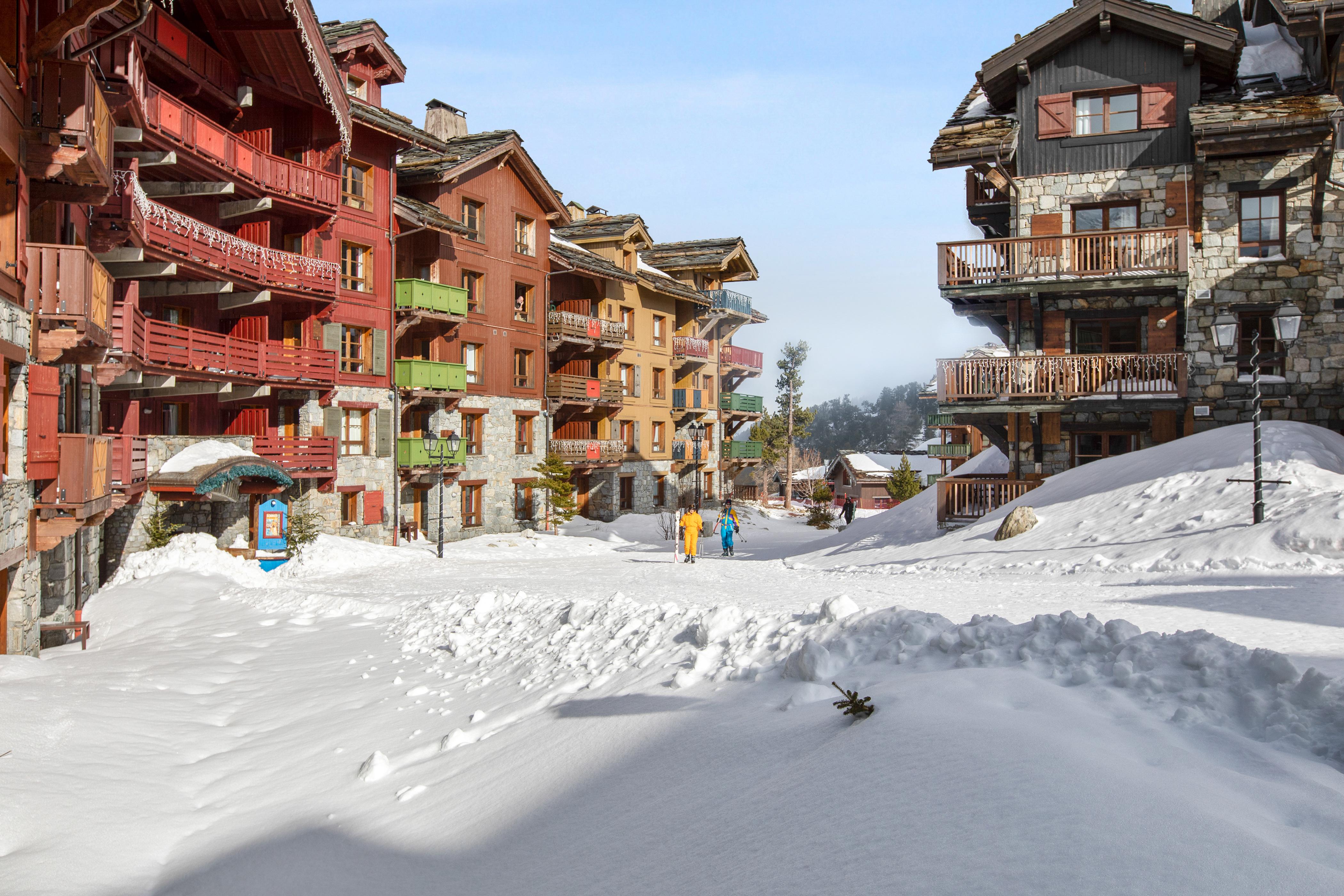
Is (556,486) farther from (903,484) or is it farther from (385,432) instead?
(903,484)

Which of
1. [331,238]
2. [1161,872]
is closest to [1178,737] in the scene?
[1161,872]

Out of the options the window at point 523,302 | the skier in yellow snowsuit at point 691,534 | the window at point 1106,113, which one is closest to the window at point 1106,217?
the window at point 1106,113

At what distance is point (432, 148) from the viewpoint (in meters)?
34.3

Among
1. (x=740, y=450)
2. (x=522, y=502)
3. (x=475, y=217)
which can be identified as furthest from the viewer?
(x=740, y=450)

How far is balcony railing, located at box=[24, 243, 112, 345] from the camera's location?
13.4m

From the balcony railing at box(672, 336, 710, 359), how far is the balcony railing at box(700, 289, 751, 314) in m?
2.33

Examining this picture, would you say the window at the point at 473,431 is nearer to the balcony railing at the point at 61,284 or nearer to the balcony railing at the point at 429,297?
the balcony railing at the point at 429,297

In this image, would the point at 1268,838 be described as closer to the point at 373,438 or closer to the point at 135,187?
the point at 135,187

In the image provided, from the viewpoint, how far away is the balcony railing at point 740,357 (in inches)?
2186

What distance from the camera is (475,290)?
36594 millimetres

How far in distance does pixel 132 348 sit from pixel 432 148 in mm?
17692

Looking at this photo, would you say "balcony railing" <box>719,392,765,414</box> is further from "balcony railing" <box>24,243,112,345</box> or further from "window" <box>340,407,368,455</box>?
"balcony railing" <box>24,243,112,345</box>

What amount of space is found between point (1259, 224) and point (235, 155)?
2578 cm

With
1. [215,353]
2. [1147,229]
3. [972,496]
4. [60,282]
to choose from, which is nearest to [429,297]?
[215,353]
